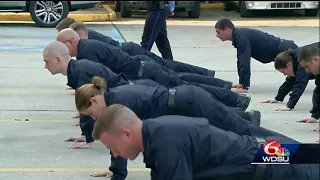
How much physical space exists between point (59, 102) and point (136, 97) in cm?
463

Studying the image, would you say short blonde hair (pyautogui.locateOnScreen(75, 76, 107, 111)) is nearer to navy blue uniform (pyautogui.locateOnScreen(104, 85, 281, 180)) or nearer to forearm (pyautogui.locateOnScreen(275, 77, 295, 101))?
navy blue uniform (pyautogui.locateOnScreen(104, 85, 281, 180))

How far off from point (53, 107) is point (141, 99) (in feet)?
14.3

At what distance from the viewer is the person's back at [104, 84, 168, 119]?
5.23m

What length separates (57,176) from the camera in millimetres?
6586

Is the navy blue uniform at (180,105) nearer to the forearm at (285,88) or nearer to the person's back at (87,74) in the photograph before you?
the person's back at (87,74)

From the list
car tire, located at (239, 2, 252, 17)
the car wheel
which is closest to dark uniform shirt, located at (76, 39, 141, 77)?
the car wheel

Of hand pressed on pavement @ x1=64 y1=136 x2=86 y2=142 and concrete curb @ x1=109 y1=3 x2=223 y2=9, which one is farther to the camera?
concrete curb @ x1=109 y1=3 x2=223 y2=9

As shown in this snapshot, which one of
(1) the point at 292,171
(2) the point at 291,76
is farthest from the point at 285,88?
(1) the point at 292,171

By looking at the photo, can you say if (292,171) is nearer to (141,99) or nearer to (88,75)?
(141,99)

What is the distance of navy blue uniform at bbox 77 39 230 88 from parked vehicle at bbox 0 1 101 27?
1017 cm

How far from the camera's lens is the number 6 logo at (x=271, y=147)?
4.00m

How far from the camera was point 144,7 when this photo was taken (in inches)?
793

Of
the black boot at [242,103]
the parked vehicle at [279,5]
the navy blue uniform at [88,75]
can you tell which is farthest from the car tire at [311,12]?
the navy blue uniform at [88,75]

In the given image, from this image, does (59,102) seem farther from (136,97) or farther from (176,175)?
(176,175)
